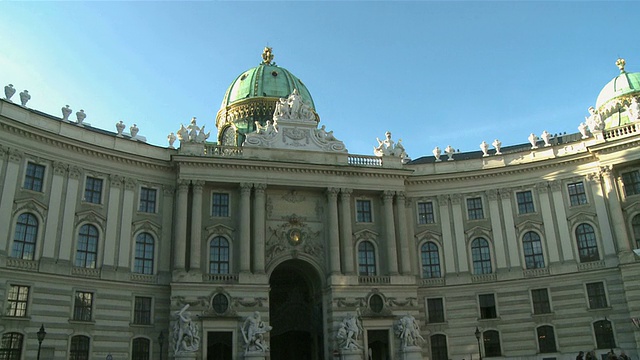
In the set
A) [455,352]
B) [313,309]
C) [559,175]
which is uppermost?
[559,175]

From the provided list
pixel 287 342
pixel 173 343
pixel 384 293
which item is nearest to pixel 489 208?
pixel 384 293

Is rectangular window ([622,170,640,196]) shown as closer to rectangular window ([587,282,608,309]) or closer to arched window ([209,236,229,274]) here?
rectangular window ([587,282,608,309])

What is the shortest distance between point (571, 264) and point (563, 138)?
45.3 ft

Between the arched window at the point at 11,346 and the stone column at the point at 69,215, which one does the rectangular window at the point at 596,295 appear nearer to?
the stone column at the point at 69,215

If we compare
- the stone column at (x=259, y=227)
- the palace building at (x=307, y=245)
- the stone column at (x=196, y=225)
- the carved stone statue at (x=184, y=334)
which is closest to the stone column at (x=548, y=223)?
the palace building at (x=307, y=245)

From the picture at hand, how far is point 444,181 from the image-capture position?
155ft

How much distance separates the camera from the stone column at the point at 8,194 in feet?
112

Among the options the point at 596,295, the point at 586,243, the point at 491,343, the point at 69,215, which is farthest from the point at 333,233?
the point at 596,295

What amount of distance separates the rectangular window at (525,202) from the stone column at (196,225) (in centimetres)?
2333

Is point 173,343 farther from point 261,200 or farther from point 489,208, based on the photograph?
point 489,208

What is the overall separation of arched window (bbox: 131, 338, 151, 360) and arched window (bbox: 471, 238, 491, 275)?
23536 millimetres

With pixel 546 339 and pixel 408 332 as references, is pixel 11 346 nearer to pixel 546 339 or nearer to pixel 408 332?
pixel 408 332

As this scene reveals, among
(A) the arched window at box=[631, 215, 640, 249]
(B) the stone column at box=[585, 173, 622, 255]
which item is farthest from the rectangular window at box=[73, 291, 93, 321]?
(A) the arched window at box=[631, 215, 640, 249]

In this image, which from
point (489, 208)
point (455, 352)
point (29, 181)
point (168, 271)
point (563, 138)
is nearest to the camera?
point (29, 181)
